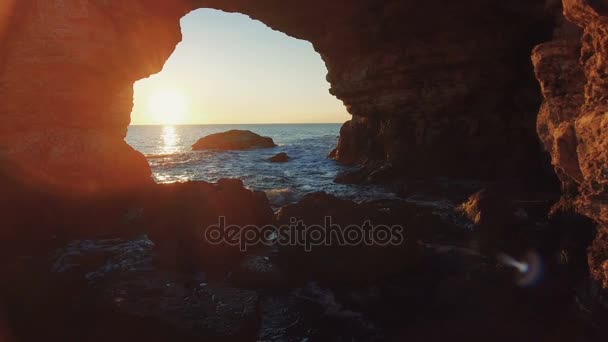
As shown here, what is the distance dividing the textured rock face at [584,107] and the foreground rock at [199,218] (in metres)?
8.63

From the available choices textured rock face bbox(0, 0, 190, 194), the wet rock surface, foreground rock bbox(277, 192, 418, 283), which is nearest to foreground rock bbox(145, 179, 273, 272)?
the wet rock surface

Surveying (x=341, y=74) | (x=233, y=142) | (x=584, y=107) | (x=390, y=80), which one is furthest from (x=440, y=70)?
(x=233, y=142)

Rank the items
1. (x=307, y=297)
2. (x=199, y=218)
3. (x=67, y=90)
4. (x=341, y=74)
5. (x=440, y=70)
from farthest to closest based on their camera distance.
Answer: (x=341, y=74)
(x=440, y=70)
(x=67, y=90)
(x=199, y=218)
(x=307, y=297)

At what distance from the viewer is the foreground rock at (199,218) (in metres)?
10.6

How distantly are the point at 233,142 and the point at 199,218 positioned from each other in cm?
4166

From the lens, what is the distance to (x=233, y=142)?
52.0 m

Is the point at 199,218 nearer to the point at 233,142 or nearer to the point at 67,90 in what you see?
the point at 67,90

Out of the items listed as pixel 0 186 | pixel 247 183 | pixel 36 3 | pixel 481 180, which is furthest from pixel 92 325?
pixel 481 180

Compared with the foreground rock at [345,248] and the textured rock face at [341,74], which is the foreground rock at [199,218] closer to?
the foreground rock at [345,248]

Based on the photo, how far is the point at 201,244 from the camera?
10.7 m

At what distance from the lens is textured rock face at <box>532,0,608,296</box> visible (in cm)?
631

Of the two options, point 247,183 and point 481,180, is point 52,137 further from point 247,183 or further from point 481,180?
point 481,180

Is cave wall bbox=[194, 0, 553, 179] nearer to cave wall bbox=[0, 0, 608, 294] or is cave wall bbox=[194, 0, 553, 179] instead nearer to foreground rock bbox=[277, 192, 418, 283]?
cave wall bbox=[0, 0, 608, 294]

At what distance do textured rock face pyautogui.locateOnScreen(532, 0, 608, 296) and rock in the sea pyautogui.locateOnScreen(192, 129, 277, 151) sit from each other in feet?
149
